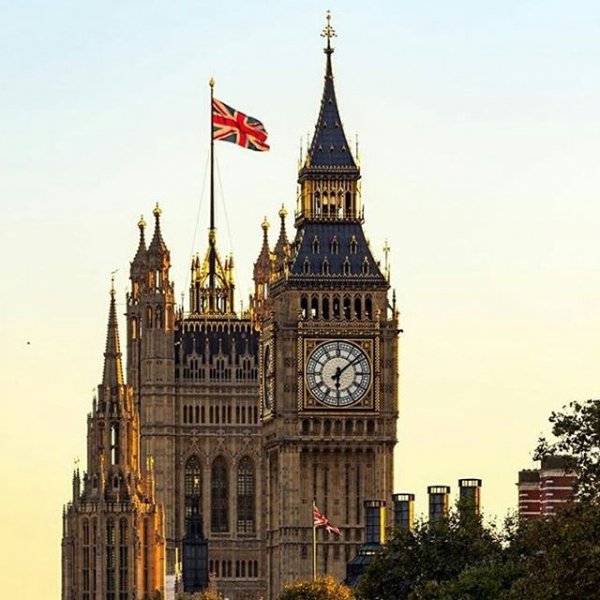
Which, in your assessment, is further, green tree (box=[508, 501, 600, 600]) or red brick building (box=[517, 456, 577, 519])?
red brick building (box=[517, 456, 577, 519])

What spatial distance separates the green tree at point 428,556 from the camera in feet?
526

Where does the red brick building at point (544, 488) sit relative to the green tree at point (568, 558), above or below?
above

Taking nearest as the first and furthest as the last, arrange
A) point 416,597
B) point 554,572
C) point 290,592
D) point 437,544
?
point 554,572 < point 416,597 < point 437,544 < point 290,592

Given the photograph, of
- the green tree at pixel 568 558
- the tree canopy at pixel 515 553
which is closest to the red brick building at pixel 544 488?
the tree canopy at pixel 515 553

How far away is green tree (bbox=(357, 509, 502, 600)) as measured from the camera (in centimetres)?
16038

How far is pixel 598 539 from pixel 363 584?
1914 inches

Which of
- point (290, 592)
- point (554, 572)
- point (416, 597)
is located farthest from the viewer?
point (290, 592)

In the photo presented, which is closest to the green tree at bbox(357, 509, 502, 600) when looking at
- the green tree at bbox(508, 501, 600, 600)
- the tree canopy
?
the tree canopy

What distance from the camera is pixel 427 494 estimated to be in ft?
652

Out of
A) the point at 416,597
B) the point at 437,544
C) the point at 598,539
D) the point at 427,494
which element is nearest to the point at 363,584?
the point at 437,544

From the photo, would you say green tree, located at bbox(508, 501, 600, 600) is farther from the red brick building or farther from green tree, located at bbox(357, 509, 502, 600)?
green tree, located at bbox(357, 509, 502, 600)

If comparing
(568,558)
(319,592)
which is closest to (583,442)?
(568,558)

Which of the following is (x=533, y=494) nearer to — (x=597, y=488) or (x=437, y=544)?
(x=437, y=544)

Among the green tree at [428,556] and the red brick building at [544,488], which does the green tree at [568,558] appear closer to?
the red brick building at [544,488]
